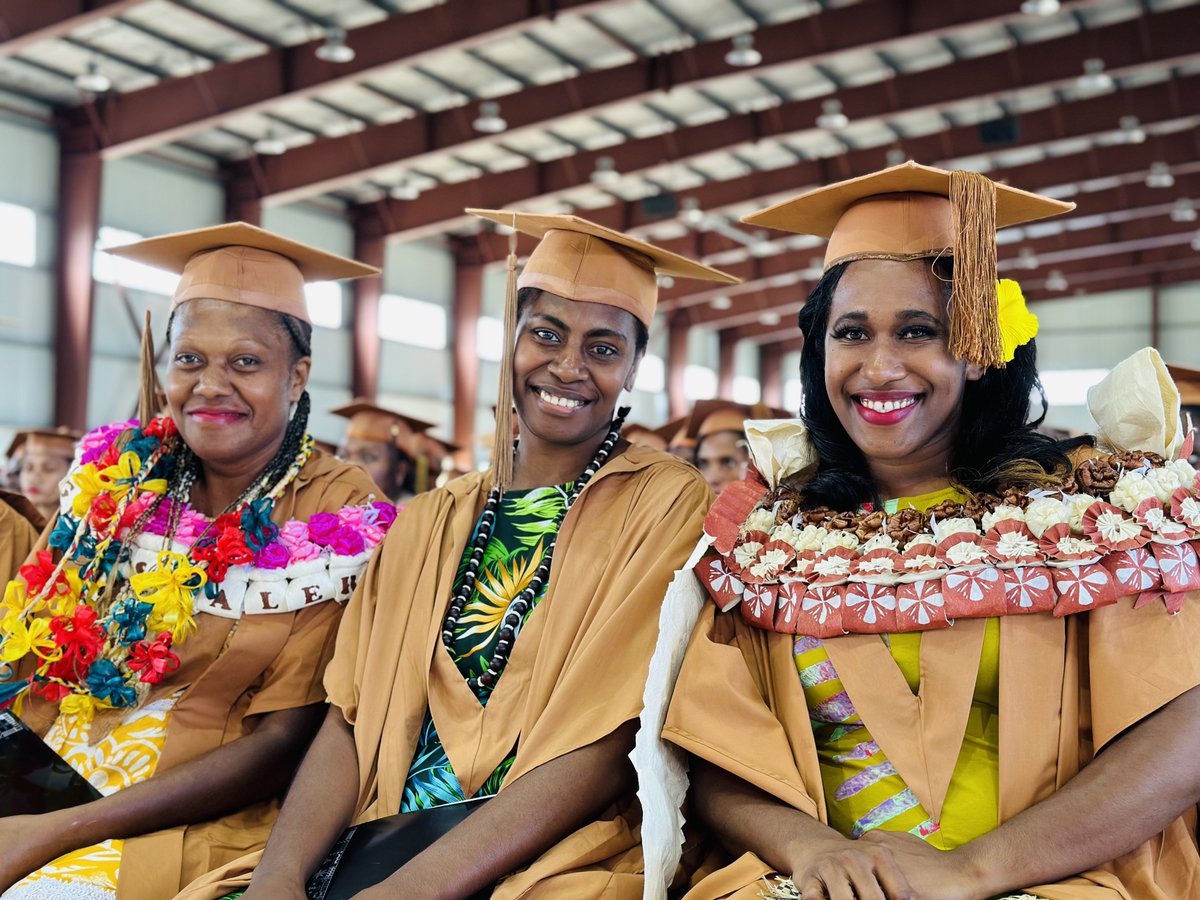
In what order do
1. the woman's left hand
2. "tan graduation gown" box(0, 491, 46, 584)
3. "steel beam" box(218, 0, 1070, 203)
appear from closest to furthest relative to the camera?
1. the woman's left hand
2. "tan graduation gown" box(0, 491, 46, 584)
3. "steel beam" box(218, 0, 1070, 203)

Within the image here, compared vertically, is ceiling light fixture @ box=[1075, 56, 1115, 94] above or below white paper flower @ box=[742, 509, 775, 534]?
above

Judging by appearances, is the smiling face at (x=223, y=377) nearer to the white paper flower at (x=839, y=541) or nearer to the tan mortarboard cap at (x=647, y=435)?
the white paper flower at (x=839, y=541)

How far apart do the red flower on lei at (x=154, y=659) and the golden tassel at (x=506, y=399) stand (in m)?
0.79

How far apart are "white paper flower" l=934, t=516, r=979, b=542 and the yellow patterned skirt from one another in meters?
1.69

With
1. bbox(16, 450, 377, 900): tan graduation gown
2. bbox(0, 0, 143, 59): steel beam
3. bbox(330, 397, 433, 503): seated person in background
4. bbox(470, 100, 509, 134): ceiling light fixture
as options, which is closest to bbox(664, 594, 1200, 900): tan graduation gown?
bbox(16, 450, 377, 900): tan graduation gown

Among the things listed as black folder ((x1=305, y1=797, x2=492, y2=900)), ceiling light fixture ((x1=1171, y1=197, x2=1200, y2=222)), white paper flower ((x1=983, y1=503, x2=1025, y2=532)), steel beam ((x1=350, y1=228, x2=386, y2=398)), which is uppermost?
ceiling light fixture ((x1=1171, y1=197, x2=1200, y2=222))

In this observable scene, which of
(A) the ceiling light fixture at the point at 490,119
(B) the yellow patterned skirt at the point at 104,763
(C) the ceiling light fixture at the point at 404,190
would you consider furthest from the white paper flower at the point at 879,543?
(C) the ceiling light fixture at the point at 404,190

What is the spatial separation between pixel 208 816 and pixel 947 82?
12386mm

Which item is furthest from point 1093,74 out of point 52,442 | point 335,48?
point 52,442

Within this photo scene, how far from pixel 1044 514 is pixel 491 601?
1100 mm

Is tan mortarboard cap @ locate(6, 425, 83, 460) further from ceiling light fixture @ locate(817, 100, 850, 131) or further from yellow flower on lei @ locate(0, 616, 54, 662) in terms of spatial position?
ceiling light fixture @ locate(817, 100, 850, 131)

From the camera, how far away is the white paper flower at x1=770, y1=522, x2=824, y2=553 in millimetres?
2275

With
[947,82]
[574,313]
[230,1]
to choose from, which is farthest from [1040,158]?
[574,313]

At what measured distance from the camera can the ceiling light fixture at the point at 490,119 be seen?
13039 mm
